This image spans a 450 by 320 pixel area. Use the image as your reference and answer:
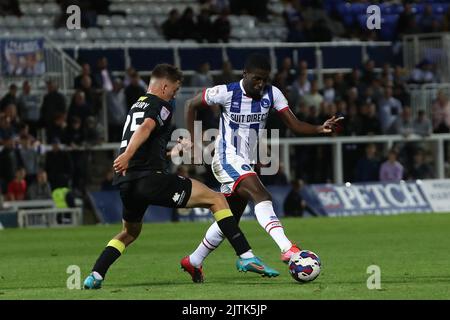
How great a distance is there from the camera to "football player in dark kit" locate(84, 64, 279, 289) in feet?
41.8

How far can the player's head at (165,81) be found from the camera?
13.0 metres

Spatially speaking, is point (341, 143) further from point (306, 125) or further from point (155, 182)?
point (155, 182)

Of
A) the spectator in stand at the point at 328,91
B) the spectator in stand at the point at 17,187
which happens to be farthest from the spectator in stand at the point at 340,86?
the spectator in stand at the point at 17,187

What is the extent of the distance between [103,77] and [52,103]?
6.41 feet

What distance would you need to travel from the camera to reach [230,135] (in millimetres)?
14195

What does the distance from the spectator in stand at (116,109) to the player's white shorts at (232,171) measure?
613 inches

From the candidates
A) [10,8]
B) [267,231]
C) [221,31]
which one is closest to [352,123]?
[221,31]

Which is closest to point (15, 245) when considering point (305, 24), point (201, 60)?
point (201, 60)

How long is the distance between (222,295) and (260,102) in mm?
3107

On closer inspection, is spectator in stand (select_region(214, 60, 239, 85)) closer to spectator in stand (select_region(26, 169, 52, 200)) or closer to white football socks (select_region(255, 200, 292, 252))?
spectator in stand (select_region(26, 169, 52, 200))

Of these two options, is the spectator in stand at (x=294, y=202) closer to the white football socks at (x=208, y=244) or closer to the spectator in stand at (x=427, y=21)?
the spectator in stand at (x=427, y=21)

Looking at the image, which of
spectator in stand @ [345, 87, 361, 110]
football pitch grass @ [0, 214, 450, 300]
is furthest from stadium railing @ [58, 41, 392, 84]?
football pitch grass @ [0, 214, 450, 300]
